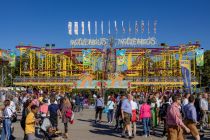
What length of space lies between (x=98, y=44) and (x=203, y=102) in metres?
51.3

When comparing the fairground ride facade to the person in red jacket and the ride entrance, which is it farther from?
the person in red jacket

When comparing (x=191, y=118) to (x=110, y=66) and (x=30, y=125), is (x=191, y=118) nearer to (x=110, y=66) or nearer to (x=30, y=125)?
(x=30, y=125)

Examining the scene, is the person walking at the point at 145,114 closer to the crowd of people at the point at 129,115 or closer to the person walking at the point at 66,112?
the crowd of people at the point at 129,115

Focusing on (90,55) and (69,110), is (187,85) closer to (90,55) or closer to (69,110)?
(69,110)

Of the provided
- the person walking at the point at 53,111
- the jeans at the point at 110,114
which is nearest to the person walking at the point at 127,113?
the person walking at the point at 53,111

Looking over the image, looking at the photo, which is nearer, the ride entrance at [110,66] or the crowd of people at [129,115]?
the crowd of people at [129,115]

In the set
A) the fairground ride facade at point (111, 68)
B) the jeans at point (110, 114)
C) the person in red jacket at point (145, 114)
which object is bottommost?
the jeans at point (110, 114)

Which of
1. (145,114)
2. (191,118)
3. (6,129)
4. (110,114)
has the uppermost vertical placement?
(191,118)

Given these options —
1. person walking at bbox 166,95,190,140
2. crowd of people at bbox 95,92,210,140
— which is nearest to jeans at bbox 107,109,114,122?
crowd of people at bbox 95,92,210,140

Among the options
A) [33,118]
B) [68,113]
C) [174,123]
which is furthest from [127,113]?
[33,118]

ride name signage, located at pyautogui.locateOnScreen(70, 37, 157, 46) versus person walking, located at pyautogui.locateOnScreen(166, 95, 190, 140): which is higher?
ride name signage, located at pyautogui.locateOnScreen(70, 37, 157, 46)

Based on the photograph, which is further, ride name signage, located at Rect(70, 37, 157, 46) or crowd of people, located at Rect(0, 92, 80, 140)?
ride name signage, located at Rect(70, 37, 157, 46)

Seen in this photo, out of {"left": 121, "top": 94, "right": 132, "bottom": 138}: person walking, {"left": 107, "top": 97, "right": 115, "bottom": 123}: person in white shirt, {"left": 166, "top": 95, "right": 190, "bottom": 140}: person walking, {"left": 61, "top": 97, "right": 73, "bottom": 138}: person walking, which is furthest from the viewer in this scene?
{"left": 107, "top": 97, "right": 115, "bottom": 123}: person in white shirt

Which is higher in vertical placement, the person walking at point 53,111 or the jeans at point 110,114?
the person walking at point 53,111
